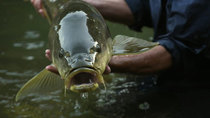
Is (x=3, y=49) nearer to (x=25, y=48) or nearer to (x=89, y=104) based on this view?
(x=25, y=48)

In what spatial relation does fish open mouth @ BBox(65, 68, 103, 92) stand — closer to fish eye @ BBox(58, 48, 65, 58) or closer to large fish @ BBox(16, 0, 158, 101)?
large fish @ BBox(16, 0, 158, 101)

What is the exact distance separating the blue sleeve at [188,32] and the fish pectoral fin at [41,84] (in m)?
0.81

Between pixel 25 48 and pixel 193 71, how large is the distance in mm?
2183

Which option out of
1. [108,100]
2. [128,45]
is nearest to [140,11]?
[108,100]

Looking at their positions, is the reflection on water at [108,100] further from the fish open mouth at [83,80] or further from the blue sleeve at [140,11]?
the fish open mouth at [83,80]

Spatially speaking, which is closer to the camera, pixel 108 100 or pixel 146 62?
pixel 146 62

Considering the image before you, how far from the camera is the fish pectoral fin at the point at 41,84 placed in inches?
81.1

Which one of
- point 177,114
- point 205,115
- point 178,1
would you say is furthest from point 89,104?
point 178,1

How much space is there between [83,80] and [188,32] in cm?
113

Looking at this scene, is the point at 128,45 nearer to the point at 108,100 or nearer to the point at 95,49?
the point at 95,49

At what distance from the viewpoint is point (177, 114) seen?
2295 mm

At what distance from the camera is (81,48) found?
153 cm

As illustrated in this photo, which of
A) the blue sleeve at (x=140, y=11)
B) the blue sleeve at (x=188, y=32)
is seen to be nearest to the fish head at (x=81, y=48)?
the blue sleeve at (x=188, y=32)

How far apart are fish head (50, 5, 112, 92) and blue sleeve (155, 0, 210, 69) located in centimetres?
71
